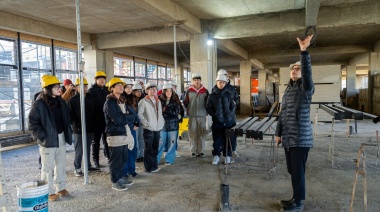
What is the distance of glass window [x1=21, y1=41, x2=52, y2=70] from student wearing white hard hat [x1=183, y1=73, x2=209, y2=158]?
6.12 metres

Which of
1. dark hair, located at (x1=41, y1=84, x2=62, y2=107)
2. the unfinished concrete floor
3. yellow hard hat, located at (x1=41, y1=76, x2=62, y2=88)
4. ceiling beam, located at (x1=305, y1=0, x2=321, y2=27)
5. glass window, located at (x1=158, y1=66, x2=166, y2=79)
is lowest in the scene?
the unfinished concrete floor

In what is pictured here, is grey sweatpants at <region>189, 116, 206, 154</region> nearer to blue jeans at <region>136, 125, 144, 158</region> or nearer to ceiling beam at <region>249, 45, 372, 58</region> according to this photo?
blue jeans at <region>136, 125, 144, 158</region>

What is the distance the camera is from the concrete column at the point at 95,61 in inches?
419

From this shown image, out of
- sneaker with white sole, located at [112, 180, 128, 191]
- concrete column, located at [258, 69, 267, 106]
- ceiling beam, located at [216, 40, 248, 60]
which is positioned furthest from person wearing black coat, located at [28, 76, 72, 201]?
concrete column, located at [258, 69, 267, 106]

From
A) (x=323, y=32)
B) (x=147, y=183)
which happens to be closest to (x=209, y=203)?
(x=147, y=183)

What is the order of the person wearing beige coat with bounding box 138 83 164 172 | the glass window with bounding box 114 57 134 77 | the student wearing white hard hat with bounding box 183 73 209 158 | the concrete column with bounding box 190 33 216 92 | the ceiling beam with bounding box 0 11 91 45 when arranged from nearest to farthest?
the person wearing beige coat with bounding box 138 83 164 172 → the student wearing white hard hat with bounding box 183 73 209 158 → the ceiling beam with bounding box 0 11 91 45 → the concrete column with bounding box 190 33 216 92 → the glass window with bounding box 114 57 134 77

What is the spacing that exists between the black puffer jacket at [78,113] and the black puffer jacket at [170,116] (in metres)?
1.28

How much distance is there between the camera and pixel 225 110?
499 centimetres

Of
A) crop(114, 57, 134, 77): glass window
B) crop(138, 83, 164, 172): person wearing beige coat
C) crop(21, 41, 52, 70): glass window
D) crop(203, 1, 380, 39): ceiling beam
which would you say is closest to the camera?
crop(138, 83, 164, 172): person wearing beige coat

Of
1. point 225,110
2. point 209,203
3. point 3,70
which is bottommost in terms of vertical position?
point 209,203

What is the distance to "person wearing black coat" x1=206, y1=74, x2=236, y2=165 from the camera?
499 cm

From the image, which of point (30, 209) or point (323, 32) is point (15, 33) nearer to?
point (30, 209)

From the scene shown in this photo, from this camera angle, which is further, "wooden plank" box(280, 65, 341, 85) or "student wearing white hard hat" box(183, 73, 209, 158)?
"wooden plank" box(280, 65, 341, 85)

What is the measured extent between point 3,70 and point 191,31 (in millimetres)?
5858
